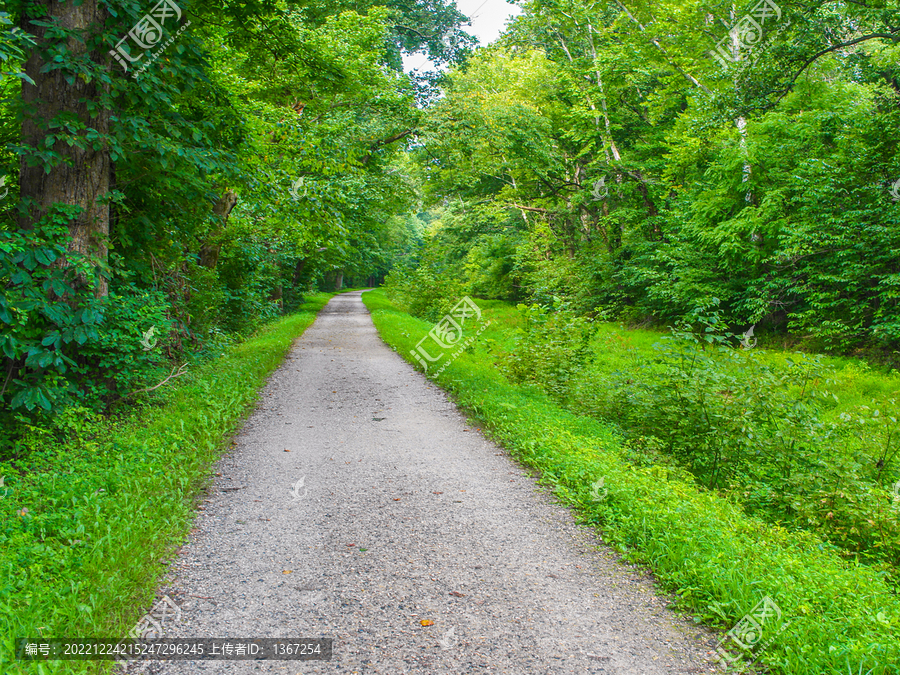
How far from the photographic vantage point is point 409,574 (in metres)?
3.43

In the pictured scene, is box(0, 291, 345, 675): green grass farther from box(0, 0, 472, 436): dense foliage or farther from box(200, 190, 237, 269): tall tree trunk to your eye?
box(200, 190, 237, 269): tall tree trunk

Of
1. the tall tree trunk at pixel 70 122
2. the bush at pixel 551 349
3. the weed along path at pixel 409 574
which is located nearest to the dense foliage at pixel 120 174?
the tall tree trunk at pixel 70 122

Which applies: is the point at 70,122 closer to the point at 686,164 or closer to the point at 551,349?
the point at 551,349

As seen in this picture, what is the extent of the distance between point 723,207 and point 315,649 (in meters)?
15.8

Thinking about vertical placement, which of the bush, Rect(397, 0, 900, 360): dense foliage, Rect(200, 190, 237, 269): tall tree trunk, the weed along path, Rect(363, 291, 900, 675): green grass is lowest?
the weed along path

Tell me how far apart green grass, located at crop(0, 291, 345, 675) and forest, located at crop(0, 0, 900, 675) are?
63 millimetres

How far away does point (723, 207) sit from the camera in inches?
576

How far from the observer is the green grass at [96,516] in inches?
106

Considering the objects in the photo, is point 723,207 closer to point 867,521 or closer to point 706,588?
point 867,521

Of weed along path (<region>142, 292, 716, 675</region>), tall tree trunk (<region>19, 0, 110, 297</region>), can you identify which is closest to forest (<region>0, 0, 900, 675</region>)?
tall tree trunk (<region>19, 0, 110, 297</region>)

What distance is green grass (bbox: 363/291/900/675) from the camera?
8.50ft

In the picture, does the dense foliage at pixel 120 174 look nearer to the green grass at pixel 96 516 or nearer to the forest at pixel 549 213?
the forest at pixel 549 213

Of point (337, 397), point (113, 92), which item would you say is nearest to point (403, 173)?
point (337, 397)

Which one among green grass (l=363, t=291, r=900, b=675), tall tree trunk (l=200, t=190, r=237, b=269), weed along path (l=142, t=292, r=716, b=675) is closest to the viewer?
green grass (l=363, t=291, r=900, b=675)
